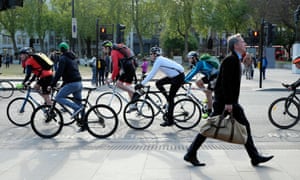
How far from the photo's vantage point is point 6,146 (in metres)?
7.37

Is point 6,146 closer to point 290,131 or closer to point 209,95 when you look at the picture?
point 209,95

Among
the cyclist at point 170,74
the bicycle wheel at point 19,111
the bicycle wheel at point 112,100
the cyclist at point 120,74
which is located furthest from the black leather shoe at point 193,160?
the bicycle wheel at point 19,111

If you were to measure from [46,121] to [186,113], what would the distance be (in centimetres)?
283

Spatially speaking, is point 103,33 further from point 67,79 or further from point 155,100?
point 67,79

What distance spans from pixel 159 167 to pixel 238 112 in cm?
129

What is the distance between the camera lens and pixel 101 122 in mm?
7953

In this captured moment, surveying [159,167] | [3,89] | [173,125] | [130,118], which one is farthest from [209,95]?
[3,89]

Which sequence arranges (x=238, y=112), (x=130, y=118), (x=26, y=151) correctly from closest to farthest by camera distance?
(x=238, y=112) < (x=26, y=151) < (x=130, y=118)

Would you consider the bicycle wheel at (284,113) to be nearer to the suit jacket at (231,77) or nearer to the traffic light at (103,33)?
the suit jacket at (231,77)

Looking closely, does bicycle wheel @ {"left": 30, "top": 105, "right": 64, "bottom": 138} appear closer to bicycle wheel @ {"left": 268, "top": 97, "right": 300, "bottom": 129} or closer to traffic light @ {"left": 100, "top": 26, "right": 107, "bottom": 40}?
bicycle wheel @ {"left": 268, "top": 97, "right": 300, "bottom": 129}

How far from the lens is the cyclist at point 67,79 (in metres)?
7.93

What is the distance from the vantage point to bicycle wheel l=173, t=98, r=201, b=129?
8.73 metres

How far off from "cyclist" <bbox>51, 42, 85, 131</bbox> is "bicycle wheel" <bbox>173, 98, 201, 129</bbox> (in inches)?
78.5

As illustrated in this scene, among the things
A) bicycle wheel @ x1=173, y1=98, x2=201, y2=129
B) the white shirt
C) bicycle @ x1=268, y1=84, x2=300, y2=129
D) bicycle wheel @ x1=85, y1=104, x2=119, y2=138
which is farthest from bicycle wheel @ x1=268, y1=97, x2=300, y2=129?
bicycle wheel @ x1=85, y1=104, x2=119, y2=138
